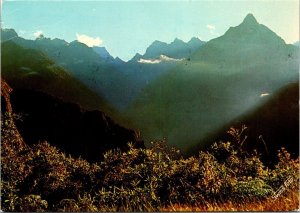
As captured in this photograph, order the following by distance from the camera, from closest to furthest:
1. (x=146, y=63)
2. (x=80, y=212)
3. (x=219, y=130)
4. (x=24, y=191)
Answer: (x=80, y=212) → (x=24, y=191) → (x=219, y=130) → (x=146, y=63)

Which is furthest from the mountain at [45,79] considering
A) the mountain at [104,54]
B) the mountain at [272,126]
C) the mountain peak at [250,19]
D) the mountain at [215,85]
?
the mountain peak at [250,19]

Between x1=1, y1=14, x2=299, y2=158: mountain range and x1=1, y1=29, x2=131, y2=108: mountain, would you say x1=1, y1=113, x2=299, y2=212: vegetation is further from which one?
x1=1, y1=29, x2=131, y2=108: mountain

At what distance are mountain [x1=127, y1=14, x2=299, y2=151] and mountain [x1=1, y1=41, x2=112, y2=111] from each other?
956mm

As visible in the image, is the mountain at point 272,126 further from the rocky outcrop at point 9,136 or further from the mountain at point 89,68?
the rocky outcrop at point 9,136

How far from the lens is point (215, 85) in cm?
964

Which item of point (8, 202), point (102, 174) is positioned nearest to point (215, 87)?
point (102, 174)

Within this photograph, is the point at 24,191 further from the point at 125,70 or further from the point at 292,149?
the point at 292,149

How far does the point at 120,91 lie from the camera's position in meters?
9.91

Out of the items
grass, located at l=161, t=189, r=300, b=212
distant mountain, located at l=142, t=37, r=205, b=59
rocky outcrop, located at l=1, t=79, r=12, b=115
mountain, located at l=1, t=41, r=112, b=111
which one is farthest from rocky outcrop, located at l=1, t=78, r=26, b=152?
distant mountain, located at l=142, t=37, r=205, b=59

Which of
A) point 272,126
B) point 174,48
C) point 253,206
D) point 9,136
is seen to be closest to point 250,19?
point 174,48

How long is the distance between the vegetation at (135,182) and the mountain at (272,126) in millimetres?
929

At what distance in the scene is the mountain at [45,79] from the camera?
374 inches

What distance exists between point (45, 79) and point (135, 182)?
3.66m

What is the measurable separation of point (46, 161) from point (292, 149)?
467 centimetres
